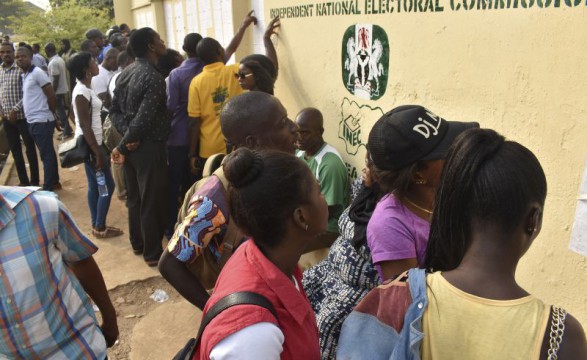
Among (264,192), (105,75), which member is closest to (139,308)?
(264,192)

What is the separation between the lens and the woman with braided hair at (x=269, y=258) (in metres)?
1.16

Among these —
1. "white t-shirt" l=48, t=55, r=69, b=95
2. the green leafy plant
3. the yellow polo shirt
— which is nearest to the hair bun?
the yellow polo shirt

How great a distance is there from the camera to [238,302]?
120 cm

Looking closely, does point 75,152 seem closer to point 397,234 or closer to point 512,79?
point 397,234

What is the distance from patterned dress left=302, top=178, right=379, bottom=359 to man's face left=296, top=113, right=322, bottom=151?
111 centimetres

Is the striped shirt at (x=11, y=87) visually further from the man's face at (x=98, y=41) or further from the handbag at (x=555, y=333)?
the handbag at (x=555, y=333)

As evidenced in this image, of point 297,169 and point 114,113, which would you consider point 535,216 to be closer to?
point 297,169

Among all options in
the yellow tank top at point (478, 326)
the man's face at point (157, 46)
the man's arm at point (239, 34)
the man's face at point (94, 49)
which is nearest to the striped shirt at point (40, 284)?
the yellow tank top at point (478, 326)

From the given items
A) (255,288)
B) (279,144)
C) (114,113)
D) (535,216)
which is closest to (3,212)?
(255,288)

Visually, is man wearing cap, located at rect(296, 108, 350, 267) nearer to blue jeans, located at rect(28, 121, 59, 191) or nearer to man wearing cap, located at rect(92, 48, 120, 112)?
man wearing cap, located at rect(92, 48, 120, 112)

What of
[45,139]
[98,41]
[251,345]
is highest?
[98,41]

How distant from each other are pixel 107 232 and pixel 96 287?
3.31 meters

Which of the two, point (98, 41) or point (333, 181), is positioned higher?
point (98, 41)

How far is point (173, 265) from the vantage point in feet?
6.16
